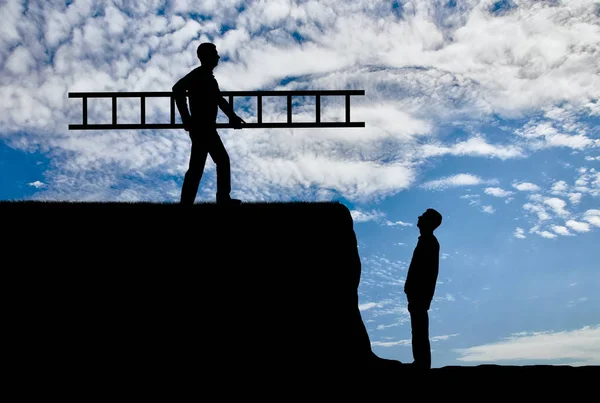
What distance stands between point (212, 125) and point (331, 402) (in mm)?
3934

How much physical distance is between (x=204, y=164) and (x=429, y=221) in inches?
124

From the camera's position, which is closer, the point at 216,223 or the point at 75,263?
the point at 75,263

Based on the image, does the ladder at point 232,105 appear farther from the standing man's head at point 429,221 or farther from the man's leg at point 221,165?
the standing man's head at point 429,221

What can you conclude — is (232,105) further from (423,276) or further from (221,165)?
(423,276)

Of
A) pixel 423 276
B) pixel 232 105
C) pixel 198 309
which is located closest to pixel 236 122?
pixel 232 105

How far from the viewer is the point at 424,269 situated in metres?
7.01

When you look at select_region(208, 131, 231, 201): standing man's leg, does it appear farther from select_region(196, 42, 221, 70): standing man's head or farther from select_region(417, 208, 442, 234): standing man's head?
select_region(417, 208, 442, 234): standing man's head

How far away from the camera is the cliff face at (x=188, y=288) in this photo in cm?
680

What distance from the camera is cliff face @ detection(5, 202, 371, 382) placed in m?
6.80

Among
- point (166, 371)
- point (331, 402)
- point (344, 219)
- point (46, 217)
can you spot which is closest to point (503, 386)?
point (331, 402)

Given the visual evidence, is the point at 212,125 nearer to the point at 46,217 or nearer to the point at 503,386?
the point at 46,217

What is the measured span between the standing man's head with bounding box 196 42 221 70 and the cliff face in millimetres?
1850

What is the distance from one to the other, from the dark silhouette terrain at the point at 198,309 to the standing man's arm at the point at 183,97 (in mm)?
1126

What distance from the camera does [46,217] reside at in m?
8.27
